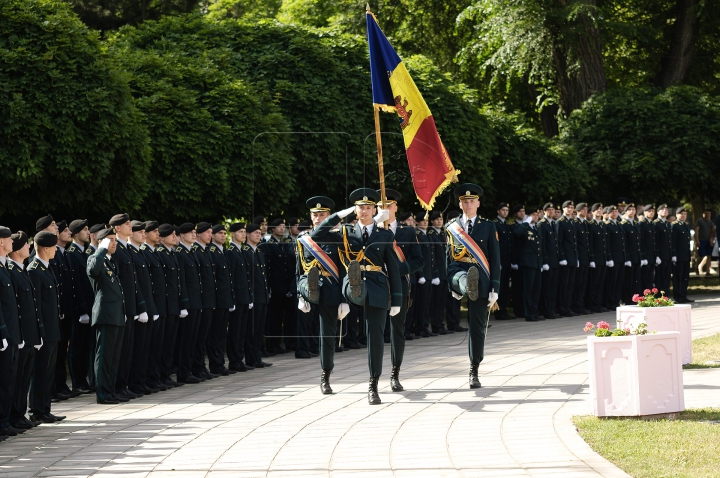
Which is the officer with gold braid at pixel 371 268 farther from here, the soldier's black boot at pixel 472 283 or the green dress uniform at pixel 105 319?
the green dress uniform at pixel 105 319

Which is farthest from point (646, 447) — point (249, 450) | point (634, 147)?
point (634, 147)

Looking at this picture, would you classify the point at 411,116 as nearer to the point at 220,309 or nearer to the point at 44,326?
the point at 220,309

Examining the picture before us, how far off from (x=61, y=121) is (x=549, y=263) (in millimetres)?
10140

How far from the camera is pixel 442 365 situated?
13305 millimetres

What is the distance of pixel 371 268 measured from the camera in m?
10.7

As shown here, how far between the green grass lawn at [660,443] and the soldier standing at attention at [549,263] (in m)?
10.8

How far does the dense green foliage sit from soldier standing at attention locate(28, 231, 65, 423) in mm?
2855

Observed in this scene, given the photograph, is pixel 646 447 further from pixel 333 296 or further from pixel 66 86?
pixel 66 86

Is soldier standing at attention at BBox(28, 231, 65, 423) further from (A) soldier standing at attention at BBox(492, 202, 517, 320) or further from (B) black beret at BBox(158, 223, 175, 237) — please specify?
(A) soldier standing at attention at BBox(492, 202, 517, 320)

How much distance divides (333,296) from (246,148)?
20.3 ft

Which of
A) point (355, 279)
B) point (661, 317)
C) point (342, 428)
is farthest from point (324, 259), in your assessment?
point (661, 317)

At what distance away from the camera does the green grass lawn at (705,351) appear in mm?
12281

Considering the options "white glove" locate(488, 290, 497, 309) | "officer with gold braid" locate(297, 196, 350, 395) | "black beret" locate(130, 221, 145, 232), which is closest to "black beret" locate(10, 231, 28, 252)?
"black beret" locate(130, 221, 145, 232)

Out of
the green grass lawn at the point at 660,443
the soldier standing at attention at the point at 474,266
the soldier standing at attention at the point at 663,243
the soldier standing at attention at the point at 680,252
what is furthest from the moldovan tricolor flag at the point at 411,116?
the soldier standing at attention at the point at 680,252
